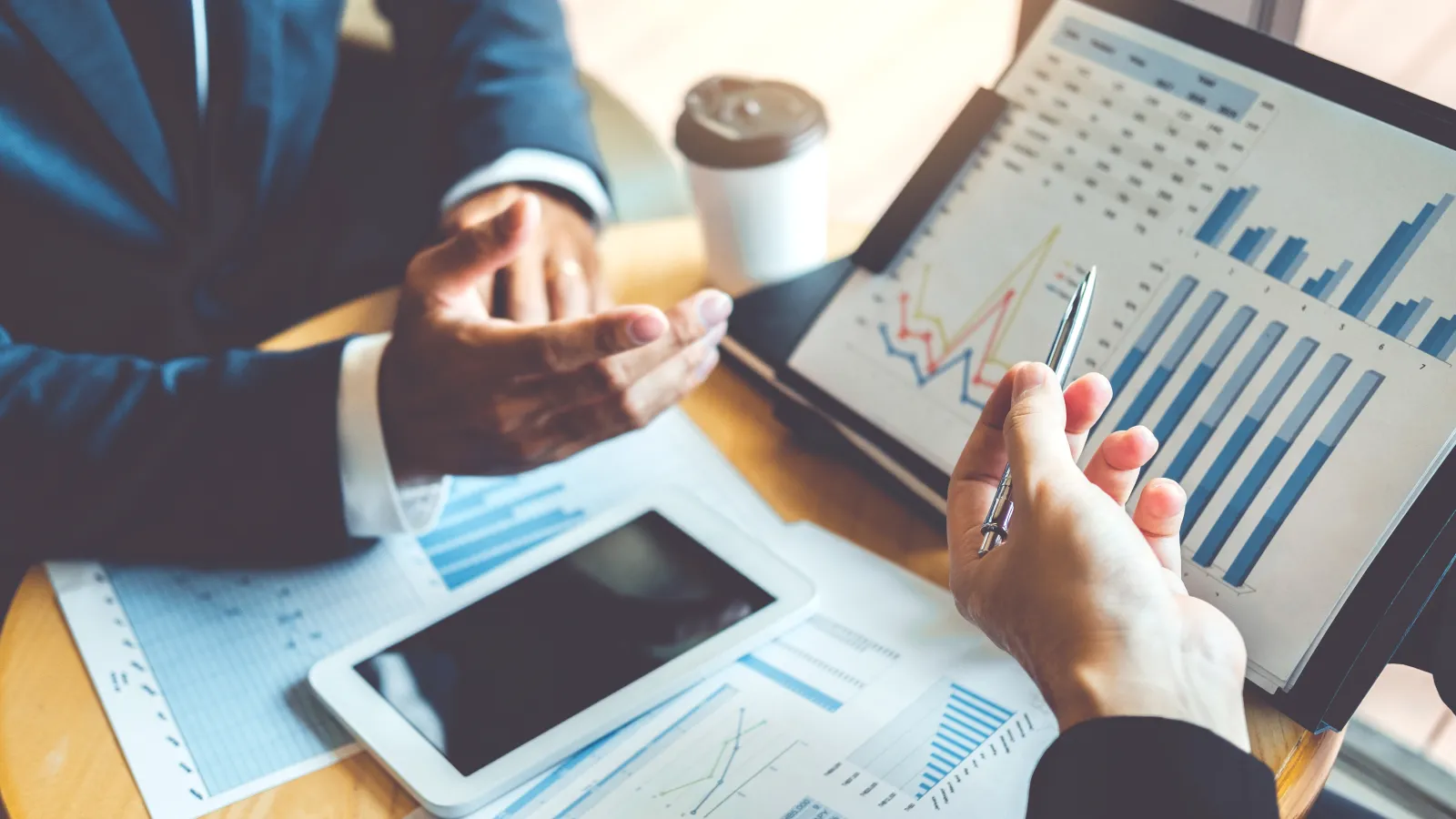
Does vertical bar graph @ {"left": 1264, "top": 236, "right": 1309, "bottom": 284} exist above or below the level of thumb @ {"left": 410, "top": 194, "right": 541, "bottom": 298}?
above

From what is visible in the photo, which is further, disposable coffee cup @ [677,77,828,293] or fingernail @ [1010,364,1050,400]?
disposable coffee cup @ [677,77,828,293]

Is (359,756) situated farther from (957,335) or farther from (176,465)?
(957,335)

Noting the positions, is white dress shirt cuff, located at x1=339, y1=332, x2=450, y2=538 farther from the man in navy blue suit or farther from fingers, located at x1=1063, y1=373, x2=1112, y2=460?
fingers, located at x1=1063, y1=373, x2=1112, y2=460

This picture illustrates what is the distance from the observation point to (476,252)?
Result: 82 centimetres

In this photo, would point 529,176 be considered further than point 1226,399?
Yes

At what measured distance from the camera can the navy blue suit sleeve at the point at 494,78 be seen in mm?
1079

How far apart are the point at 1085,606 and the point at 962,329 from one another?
337 millimetres

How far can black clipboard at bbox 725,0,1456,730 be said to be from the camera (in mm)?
604

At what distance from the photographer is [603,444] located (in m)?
0.90

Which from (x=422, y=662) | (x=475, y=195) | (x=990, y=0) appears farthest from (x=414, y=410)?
(x=990, y=0)

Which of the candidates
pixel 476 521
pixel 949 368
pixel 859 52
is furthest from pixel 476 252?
pixel 859 52

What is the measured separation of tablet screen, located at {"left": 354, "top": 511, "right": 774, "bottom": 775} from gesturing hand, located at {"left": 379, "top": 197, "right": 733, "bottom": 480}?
92 mm

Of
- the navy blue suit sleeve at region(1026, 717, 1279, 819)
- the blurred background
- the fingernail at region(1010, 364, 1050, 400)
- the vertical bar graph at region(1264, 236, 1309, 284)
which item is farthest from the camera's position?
the blurred background

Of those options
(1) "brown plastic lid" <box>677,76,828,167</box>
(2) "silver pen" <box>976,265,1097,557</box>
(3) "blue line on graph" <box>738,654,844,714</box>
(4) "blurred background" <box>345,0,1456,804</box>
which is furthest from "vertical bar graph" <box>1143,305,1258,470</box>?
(4) "blurred background" <box>345,0,1456,804</box>
